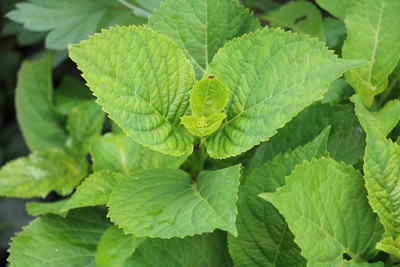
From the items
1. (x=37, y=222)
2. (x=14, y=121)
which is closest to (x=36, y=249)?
(x=37, y=222)

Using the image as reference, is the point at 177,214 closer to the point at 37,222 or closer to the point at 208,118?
the point at 208,118

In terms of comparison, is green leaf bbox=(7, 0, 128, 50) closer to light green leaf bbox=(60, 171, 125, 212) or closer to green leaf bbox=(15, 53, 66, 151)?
green leaf bbox=(15, 53, 66, 151)

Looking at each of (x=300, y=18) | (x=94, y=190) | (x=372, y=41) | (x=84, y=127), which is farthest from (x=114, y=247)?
(x=300, y=18)

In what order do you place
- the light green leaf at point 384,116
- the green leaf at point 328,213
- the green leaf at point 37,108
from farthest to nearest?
the green leaf at point 37,108, the light green leaf at point 384,116, the green leaf at point 328,213

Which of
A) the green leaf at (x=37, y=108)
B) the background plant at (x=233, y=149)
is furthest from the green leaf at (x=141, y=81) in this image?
the green leaf at (x=37, y=108)

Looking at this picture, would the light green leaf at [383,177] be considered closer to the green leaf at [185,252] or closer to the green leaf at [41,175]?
the green leaf at [185,252]

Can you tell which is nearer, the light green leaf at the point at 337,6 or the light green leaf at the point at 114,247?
the light green leaf at the point at 114,247

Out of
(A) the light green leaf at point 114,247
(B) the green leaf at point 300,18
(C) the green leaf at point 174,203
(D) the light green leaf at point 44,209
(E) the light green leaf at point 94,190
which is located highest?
(B) the green leaf at point 300,18
